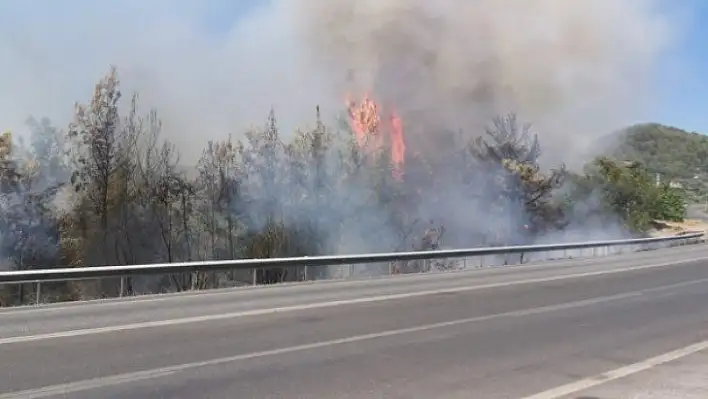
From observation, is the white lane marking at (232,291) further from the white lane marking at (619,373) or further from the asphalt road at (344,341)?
the white lane marking at (619,373)

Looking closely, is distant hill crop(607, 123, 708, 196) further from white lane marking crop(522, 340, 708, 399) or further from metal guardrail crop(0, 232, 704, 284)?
white lane marking crop(522, 340, 708, 399)

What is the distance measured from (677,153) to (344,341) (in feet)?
359

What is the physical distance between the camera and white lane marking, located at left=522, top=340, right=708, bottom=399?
18.3ft

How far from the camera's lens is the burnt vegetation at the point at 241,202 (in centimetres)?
2056

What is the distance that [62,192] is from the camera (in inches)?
854

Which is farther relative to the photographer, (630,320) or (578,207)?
(578,207)

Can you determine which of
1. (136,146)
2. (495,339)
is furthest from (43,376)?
(136,146)

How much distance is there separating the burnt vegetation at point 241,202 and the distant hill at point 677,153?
62.8 metres

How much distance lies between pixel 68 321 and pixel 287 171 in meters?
18.4

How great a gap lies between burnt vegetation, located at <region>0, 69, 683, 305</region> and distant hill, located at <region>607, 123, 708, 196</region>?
62.8 metres

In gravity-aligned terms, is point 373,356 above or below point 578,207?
below

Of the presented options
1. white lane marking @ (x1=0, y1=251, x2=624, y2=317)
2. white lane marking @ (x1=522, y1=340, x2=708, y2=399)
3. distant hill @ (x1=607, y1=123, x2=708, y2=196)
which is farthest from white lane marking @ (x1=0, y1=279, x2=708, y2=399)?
distant hill @ (x1=607, y1=123, x2=708, y2=196)

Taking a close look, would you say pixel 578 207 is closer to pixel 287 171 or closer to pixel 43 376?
pixel 287 171

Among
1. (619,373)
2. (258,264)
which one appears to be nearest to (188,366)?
(619,373)
